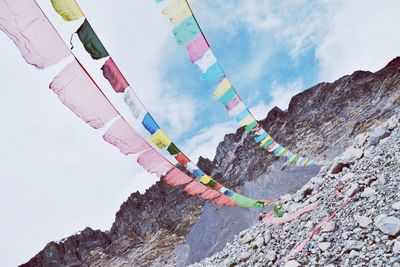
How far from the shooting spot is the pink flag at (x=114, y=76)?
19.5 feet

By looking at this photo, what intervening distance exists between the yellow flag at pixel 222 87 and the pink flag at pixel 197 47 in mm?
1376

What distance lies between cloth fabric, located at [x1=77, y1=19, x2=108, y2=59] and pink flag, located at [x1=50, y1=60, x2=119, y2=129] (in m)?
0.34

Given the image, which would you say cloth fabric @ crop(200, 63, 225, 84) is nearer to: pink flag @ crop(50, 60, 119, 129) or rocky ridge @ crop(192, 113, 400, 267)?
pink flag @ crop(50, 60, 119, 129)

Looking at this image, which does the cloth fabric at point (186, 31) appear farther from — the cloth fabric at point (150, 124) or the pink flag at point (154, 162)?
the pink flag at point (154, 162)

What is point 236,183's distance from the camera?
6562 centimetres

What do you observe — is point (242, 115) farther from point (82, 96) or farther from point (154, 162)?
point (82, 96)

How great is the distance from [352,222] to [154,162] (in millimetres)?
4071

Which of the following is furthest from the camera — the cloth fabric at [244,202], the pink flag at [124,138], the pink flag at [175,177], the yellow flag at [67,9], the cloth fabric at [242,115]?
the cloth fabric at [244,202]

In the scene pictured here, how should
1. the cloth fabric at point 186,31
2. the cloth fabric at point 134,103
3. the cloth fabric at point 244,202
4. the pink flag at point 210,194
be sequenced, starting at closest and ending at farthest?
the cloth fabric at point 134,103
the cloth fabric at point 186,31
the pink flag at point 210,194
the cloth fabric at point 244,202

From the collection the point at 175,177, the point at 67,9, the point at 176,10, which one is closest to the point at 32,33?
the point at 67,9

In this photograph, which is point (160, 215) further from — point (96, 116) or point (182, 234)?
point (96, 116)

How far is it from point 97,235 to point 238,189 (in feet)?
102

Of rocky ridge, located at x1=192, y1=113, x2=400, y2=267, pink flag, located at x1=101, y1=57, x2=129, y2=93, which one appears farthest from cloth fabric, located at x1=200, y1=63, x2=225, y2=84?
rocky ridge, located at x1=192, y1=113, x2=400, y2=267

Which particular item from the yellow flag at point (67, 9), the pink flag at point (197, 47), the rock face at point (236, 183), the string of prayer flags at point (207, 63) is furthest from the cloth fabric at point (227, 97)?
the rock face at point (236, 183)
